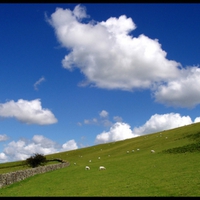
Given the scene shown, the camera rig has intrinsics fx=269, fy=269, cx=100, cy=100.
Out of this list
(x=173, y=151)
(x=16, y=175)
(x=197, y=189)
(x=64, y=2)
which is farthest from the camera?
(x=173, y=151)

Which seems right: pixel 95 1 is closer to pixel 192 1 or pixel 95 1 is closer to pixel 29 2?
pixel 29 2

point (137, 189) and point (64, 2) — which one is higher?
point (64, 2)

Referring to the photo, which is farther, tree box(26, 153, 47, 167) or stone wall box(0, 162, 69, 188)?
tree box(26, 153, 47, 167)

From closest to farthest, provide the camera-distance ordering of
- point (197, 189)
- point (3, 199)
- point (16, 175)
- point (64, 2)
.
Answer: point (64, 2) → point (197, 189) → point (3, 199) → point (16, 175)

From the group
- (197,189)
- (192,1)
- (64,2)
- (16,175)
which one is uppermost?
(64,2)

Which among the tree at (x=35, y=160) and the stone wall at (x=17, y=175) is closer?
the stone wall at (x=17, y=175)

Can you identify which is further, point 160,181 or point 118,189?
point 160,181

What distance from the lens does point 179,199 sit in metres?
17.3

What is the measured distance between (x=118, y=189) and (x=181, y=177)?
6.67m

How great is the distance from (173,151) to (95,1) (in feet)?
139

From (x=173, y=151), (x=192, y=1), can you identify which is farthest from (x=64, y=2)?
(x=173, y=151)

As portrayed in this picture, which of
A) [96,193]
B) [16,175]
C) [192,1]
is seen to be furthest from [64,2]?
[16,175]

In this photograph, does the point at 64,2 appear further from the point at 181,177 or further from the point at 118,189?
the point at 181,177

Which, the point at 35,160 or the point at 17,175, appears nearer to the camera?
the point at 17,175
